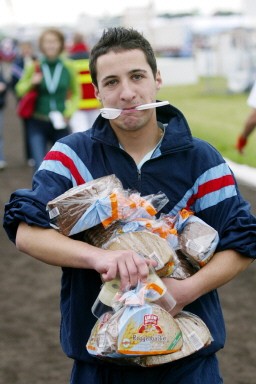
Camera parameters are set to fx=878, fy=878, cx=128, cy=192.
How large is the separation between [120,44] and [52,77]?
7.70m

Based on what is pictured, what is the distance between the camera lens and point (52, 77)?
10.5 metres

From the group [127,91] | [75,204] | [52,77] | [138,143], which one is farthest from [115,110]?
[52,77]

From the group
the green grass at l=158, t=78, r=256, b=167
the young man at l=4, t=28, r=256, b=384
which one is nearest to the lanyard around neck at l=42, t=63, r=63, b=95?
the green grass at l=158, t=78, r=256, b=167

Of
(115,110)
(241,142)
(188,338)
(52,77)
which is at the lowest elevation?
(241,142)

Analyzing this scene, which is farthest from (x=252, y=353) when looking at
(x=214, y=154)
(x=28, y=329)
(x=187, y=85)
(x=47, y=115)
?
(x=187, y=85)

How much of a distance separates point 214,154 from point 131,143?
0.29 m

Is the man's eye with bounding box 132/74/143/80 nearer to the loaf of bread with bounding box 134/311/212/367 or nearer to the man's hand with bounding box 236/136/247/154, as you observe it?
the loaf of bread with bounding box 134/311/212/367

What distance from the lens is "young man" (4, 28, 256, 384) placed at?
287cm

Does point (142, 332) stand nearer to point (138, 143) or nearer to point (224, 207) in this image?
point (224, 207)

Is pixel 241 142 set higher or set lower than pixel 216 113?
higher

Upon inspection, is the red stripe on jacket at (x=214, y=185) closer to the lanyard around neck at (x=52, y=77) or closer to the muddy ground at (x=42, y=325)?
the muddy ground at (x=42, y=325)

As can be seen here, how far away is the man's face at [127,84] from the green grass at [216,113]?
10765 mm

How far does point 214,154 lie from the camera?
3029mm

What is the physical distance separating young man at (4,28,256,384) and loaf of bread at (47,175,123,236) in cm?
4
